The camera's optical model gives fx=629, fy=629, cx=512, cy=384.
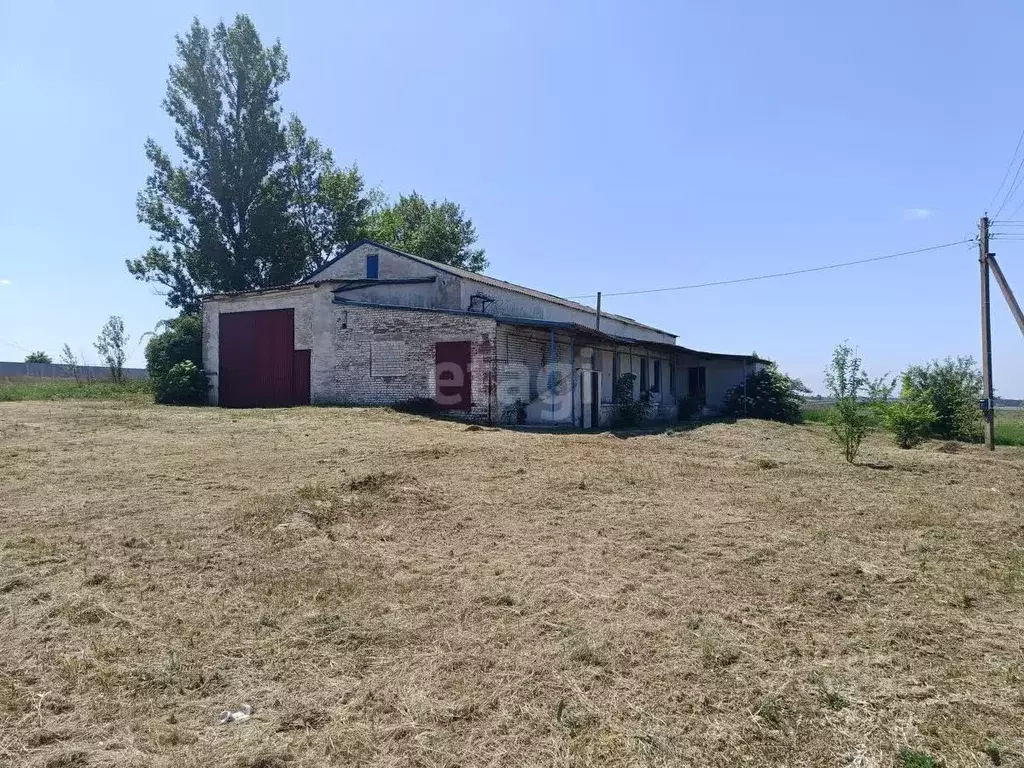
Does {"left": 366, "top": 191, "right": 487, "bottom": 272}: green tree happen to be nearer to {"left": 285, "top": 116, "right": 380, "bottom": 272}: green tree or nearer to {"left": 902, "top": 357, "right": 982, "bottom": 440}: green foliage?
{"left": 285, "top": 116, "right": 380, "bottom": 272}: green tree

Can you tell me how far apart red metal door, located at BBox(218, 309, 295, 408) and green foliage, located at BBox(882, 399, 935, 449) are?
59.5 feet

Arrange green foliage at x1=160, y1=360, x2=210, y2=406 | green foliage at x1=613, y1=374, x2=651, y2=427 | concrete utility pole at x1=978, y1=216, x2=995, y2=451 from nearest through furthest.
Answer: concrete utility pole at x1=978, y1=216, x2=995, y2=451
green foliage at x1=613, y1=374, x2=651, y2=427
green foliage at x1=160, y1=360, x2=210, y2=406

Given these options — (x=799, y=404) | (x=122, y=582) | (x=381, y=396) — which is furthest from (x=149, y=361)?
(x=799, y=404)

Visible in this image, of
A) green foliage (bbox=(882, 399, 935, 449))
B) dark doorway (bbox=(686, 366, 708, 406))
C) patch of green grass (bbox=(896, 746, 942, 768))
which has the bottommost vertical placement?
patch of green grass (bbox=(896, 746, 942, 768))

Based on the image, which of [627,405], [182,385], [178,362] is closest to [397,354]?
[627,405]

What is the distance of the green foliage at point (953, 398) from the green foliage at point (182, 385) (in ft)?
78.4

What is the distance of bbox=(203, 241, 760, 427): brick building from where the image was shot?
706 inches

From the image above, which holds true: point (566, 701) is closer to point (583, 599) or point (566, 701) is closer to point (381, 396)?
point (583, 599)

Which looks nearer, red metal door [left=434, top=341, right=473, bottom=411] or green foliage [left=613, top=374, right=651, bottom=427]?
red metal door [left=434, top=341, right=473, bottom=411]

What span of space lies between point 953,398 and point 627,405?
10.7m

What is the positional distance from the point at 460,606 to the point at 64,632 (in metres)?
2.46

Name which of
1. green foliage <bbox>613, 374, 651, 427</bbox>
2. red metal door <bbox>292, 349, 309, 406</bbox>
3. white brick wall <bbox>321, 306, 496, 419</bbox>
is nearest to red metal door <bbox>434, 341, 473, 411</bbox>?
white brick wall <bbox>321, 306, 496, 419</bbox>

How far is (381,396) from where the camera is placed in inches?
758

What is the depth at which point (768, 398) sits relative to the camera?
93.5 feet
